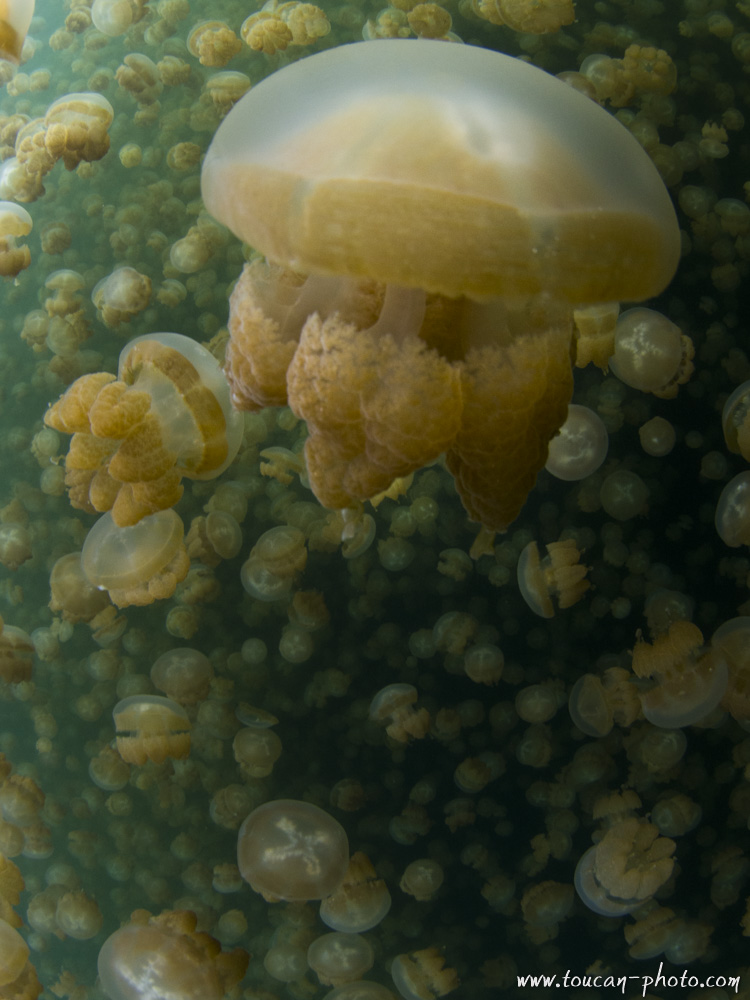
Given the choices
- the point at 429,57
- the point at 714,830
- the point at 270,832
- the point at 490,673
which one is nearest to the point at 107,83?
the point at 429,57

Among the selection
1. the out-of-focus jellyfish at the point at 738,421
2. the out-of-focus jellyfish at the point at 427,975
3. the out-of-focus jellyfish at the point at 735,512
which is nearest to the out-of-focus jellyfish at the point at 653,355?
the out-of-focus jellyfish at the point at 738,421

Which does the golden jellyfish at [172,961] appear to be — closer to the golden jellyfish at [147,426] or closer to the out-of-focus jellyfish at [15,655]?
the out-of-focus jellyfish at [15,655]

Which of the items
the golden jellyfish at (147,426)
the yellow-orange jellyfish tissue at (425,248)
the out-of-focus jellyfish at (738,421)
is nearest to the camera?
the yellow-orange jellyfish tissue at (425,248)

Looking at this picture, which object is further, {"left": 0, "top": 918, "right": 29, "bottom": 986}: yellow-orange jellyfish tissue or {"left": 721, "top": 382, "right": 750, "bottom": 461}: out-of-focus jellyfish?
{"left": 0, "top": 918, "right": 29, "bottom": 986}: yellow-orange jellyfish tissue

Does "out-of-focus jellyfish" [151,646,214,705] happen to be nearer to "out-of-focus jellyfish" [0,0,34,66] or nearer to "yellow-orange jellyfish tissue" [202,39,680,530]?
"yellow-orange jellyfish tissue" [202,39,680,530]

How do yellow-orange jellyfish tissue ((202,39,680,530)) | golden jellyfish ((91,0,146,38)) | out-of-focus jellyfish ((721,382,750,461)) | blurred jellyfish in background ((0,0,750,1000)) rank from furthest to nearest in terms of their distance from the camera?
1. golden jellyfish ((91,0,146,38))
2. blurred jellyfish in background ((0,0,750,1000))
3. out-of-focus jellyfish ((721,382,750,461))
4. yellow-orange jellyfish tissue ((202,39,680,530))

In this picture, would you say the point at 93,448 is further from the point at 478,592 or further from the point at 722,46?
the point at 722,46

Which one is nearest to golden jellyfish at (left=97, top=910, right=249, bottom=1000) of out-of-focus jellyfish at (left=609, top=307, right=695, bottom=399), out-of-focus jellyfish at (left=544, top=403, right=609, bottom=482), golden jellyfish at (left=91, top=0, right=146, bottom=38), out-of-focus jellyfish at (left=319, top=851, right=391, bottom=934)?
out-of-focus jellyfish at (left=319, top=851, right=391, bottom=934)
